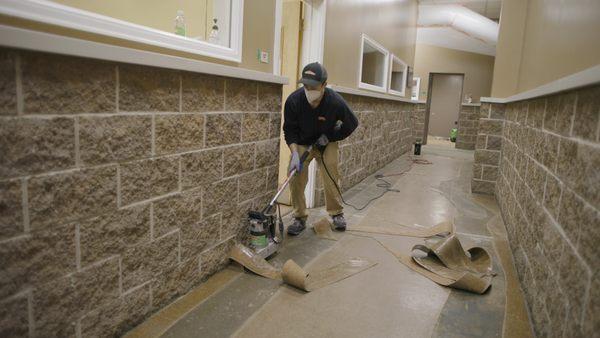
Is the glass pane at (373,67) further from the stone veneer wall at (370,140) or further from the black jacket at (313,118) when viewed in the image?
the black jacket at (313,118)

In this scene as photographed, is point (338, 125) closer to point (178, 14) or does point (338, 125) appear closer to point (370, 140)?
point (178, 14)

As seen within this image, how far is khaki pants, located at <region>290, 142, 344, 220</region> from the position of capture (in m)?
3.51

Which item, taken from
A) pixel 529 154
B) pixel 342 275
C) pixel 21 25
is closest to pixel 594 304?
pixel 342 275

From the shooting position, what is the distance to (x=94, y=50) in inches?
61.8

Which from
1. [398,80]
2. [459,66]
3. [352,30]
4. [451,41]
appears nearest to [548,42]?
[352,30]

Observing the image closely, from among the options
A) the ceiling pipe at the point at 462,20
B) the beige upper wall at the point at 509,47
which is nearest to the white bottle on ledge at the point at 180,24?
the beige upper wall at the point at 509,47

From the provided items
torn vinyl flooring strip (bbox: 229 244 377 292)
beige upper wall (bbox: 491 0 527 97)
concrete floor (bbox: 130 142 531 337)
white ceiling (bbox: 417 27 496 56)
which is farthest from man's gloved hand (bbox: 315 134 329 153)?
white ceiling (bbox: 417 27 496 56)

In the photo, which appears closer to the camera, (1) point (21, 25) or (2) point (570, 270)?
(1) point (21, 25)

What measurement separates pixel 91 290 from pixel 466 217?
12.0 feet

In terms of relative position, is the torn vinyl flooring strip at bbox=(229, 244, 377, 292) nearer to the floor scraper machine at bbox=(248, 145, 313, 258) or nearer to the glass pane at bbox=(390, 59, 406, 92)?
the floor scraper machine at bbox=(248, 145, 313, 258)

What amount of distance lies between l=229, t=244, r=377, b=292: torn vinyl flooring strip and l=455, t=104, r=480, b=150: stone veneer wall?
31.3 feet

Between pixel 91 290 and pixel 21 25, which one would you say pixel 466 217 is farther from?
pixel 21 25

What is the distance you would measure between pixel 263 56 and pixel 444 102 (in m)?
12.2

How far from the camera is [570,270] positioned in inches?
63.5
